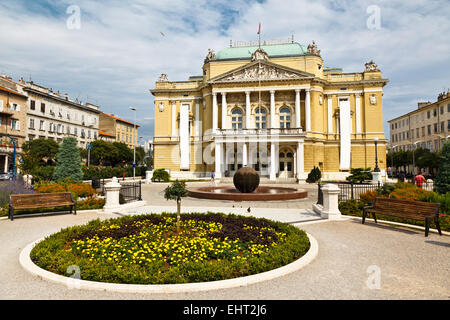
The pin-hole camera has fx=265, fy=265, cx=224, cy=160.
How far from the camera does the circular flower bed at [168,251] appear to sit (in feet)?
16.0

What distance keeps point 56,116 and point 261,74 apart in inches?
1874

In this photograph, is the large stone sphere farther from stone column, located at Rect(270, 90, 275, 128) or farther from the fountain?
stone column, located at Rect(270, 90, 275, 128)

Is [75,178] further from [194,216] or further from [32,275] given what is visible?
[32,275]

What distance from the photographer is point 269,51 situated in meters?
50.8

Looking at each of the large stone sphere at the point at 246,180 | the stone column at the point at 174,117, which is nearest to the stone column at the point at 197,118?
the stone column at the point at 174,117

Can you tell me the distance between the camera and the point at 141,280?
4.65m

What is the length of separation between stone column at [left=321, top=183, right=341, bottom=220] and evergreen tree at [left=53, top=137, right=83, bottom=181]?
19049 millimetres

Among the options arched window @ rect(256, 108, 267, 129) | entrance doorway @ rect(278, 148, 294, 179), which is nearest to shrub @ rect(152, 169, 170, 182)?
arched window @ rect(256, 108, 267, 129)

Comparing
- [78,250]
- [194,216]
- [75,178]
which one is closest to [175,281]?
[78,250]

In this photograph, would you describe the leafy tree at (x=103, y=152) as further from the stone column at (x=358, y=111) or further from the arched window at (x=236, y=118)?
the stone column at (x=358, y=111)

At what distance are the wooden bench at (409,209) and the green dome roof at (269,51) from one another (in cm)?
4356

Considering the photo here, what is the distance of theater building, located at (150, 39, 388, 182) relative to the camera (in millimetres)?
43219

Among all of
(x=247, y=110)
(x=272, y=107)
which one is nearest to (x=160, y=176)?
(x=247, y=110)

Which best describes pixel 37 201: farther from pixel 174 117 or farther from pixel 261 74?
pixel 174 117
